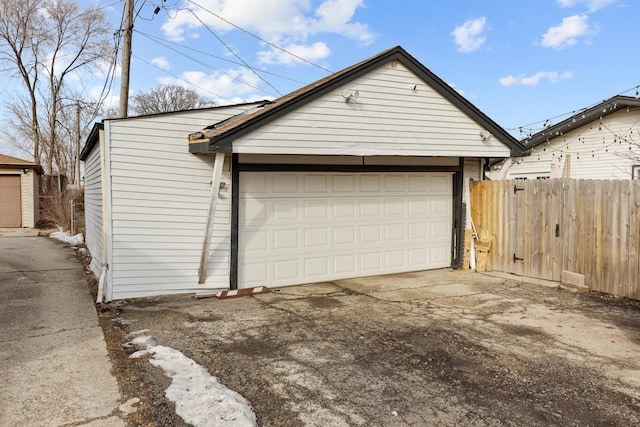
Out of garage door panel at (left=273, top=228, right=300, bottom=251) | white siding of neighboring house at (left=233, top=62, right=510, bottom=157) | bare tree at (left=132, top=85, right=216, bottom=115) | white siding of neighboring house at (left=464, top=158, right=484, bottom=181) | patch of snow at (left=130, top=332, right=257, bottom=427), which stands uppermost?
bare tree at (left=132, top=85, right=216, bottom=115)

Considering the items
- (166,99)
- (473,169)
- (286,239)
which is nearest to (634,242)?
(473,169)

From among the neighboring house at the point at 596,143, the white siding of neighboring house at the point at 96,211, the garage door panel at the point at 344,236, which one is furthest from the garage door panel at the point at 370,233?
the white siding of neighboring house at the point at 96,211

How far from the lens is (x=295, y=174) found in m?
7.96

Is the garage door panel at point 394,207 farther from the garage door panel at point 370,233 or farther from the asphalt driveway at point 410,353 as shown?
the asphalt driveway at point 410,353

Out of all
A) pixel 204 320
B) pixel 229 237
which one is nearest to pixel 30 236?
pixel 229 237

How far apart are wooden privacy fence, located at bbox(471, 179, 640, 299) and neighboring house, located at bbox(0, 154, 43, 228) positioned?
57.6 ft

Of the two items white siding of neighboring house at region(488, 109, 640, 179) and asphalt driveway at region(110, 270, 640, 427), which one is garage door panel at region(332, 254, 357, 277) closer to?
asphalt driveway at region(110, 270, 640, 427)

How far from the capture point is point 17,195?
18.3 m

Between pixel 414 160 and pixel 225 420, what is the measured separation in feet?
22.8

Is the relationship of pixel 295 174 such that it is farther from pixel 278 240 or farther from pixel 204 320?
pixel 204 320

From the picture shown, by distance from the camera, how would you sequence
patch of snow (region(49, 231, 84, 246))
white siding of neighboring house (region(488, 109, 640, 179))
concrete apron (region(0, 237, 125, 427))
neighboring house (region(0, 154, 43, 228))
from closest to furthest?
1. concrete apron (region(0, 237, 125, 427))
2. white siding of neighboring house (region(488, 109, 640, 179))
3. patch of snow (region(49, 231, 84, 246))
4. neighboring house (region(0, 154, 43, 228))

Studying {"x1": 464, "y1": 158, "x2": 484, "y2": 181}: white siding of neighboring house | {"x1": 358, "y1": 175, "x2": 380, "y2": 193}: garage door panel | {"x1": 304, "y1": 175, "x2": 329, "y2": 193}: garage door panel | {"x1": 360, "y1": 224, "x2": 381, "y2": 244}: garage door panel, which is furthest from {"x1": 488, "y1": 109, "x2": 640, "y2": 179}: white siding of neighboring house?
{"x1": 304, "y1": 175, "x2": 329, "y2": 193}: garage door panel

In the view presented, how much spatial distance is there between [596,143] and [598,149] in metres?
0.18

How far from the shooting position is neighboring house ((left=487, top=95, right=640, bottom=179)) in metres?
10.9
